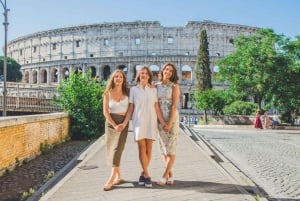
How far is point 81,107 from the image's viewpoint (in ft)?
65.7

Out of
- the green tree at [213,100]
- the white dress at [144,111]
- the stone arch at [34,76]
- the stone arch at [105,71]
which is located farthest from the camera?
the stone arch at [34,76]

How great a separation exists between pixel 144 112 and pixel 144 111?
0.05ft

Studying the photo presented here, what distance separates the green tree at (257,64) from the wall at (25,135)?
840 inches

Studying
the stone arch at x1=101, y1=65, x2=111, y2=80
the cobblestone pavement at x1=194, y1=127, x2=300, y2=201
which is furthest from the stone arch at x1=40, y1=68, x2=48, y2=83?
the cobblestone pavement at x1=194, y1=127, x2=300, y2=201

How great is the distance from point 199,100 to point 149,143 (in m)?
34.6

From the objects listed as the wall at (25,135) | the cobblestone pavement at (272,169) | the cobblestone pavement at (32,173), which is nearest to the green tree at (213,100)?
the wall at (25,135)

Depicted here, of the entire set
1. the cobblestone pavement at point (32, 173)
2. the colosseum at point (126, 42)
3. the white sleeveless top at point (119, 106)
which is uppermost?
the colosseum at point (126, 42)

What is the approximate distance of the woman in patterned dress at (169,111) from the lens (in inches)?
275

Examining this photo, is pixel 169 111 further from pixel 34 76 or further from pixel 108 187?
pixel 34 76

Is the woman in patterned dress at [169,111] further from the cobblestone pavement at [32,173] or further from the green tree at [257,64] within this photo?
the green tree at [257,64]

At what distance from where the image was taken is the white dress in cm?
684

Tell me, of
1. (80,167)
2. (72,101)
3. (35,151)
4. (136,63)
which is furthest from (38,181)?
(136,63)

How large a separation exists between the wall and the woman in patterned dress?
15.5 feet

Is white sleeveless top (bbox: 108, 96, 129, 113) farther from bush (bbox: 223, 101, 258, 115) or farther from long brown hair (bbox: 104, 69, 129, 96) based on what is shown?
bush (bbox: 223, 101, 258, 115)
